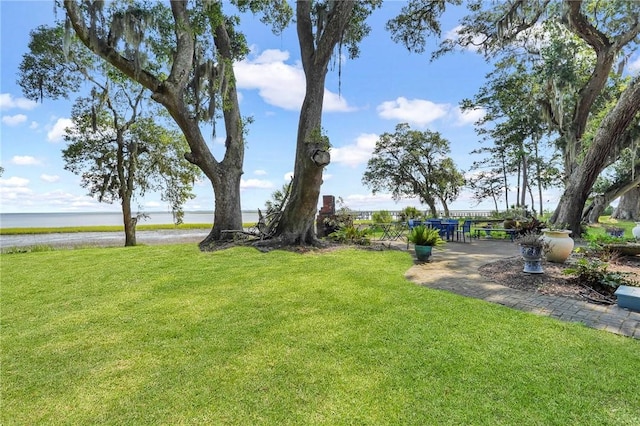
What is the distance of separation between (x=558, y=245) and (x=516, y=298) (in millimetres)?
3120

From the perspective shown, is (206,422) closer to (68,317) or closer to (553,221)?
(68,317)

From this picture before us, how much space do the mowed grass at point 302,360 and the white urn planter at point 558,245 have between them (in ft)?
12.0

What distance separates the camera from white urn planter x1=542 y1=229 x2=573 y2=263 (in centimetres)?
623

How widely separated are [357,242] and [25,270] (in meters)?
8.34

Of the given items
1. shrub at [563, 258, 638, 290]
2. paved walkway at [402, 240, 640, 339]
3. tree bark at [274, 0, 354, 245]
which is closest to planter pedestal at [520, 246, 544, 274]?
shrub at [563, 258, 638, 290]

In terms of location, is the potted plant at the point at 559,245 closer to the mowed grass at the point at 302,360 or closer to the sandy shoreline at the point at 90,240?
the mowed grass at the point at 302,360

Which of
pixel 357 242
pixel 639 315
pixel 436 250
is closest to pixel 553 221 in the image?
pixel 436 250

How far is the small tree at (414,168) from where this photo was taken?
20609 mm

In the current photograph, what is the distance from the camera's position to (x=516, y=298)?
4188mm

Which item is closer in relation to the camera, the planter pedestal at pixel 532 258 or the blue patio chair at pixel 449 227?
the planter pedestal at pixel 532 258

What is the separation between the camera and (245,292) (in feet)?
14.8

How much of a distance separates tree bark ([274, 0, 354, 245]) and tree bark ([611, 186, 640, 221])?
25.2m

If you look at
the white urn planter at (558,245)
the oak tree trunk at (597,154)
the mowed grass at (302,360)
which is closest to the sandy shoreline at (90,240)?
the mowed grass at (302,360)

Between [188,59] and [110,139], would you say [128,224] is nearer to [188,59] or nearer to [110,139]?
[110,139]
